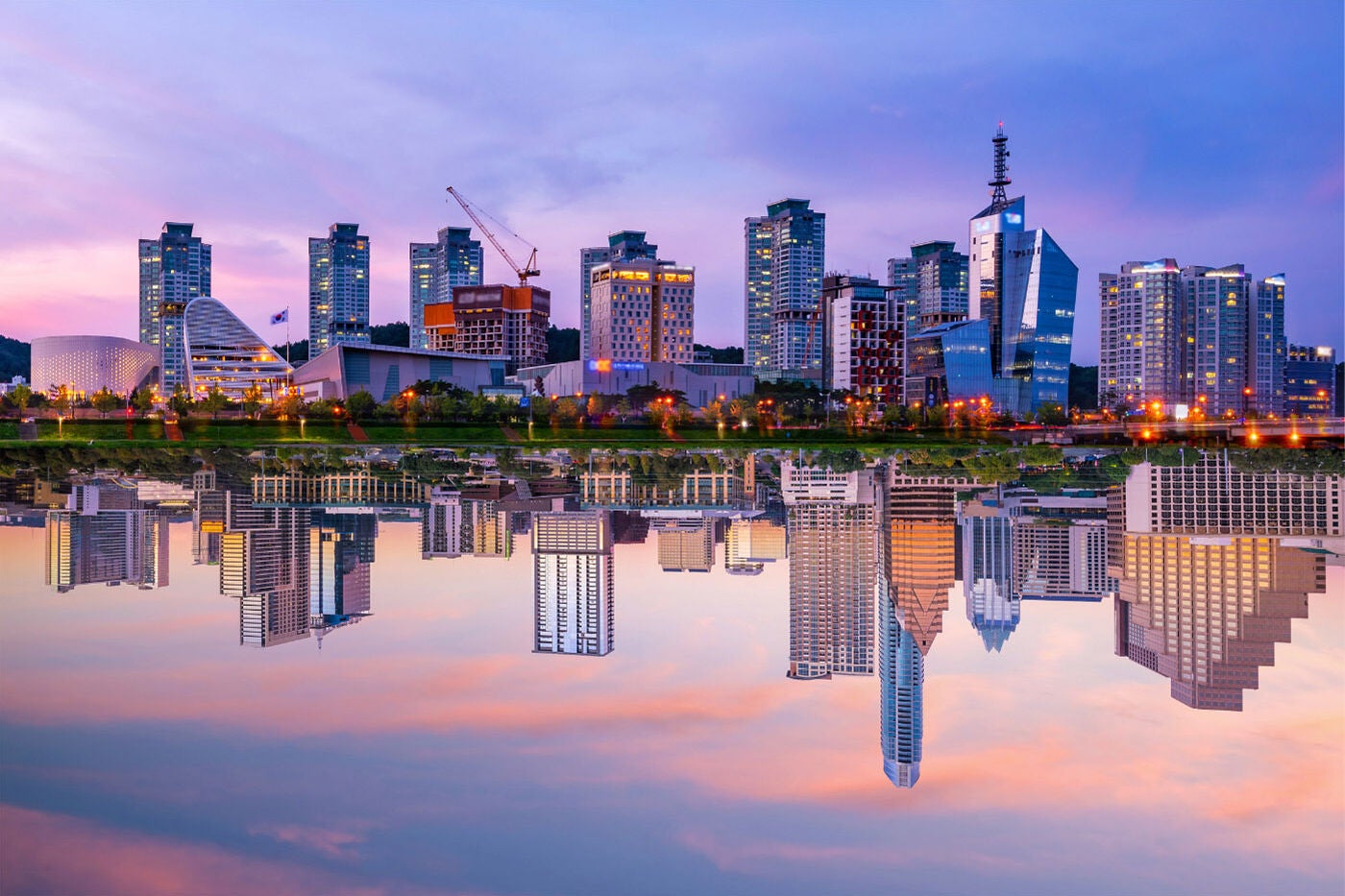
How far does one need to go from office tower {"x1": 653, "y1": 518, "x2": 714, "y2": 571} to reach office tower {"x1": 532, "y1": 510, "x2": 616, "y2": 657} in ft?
3.98

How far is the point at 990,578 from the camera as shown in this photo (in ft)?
56.1

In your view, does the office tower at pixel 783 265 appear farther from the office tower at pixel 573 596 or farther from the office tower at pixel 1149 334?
the office tower at pixel 573 596

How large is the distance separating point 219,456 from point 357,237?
490 feet

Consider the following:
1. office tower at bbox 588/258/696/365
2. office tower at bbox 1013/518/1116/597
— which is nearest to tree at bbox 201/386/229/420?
office tower at bbox 1013/518/1116/597

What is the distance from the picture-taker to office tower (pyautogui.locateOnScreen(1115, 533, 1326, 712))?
1350 centimetres

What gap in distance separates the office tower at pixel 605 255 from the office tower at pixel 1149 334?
61.6 m

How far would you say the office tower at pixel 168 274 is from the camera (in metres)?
177

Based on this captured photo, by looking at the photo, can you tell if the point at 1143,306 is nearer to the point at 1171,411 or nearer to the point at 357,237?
the point at 1171,411

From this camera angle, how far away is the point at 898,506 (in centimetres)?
2542

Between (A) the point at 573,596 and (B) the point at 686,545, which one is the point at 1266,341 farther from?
(A) the point at 573,596

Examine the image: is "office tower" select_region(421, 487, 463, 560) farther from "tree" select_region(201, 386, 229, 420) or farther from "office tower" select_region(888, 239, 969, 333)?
"office tower" select_region(888, 239, 969, 333)

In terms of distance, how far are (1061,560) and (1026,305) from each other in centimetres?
9400


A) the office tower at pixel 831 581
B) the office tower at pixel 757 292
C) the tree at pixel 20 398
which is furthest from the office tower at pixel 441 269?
the office tower at pixel 831 581

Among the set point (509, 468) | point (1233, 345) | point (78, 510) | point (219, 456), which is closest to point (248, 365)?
point (219, 456)
